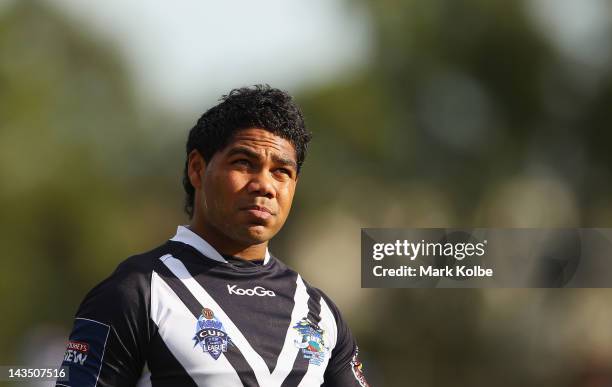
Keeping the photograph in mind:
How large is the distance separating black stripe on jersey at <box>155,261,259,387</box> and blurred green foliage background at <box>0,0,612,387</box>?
12.7 metres

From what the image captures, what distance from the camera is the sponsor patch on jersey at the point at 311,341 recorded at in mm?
4617

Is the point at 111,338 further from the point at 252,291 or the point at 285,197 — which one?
the point at 285,197

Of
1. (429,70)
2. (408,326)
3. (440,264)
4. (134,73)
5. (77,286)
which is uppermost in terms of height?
(134,73)

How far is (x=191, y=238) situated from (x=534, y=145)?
17847 mm

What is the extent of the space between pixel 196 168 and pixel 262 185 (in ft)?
1.38

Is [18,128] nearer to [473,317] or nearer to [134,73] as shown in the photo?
[134,73]

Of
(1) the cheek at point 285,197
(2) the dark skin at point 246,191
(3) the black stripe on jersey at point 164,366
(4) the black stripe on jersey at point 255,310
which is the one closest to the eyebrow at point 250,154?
(2) the dark skin at point 246,191

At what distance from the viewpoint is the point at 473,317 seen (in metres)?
20.1

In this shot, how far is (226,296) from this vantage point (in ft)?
15.0

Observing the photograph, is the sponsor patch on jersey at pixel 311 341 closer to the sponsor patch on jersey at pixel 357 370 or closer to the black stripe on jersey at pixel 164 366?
the sponsor patch on jersey at pixel 357 370

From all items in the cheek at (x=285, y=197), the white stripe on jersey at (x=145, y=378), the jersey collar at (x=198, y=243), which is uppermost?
the cheek at (x=285, y=197)

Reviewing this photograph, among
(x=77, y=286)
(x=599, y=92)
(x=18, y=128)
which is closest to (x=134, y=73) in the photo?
(x=18, y=128)

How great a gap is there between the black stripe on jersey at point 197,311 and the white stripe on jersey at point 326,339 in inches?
10.0

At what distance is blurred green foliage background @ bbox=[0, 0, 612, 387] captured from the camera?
65.1ft
